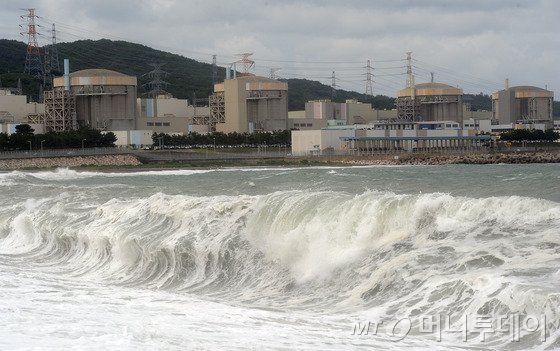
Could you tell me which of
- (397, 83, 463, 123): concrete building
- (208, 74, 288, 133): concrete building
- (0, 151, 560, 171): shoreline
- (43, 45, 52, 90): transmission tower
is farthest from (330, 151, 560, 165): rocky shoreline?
(43, 45, 52, 90): transmission tower

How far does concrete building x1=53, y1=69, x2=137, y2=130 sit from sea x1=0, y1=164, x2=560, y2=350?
77.3 m

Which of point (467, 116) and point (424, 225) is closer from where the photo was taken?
point (424, 225)

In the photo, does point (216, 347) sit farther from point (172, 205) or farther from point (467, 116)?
point (467, 116)

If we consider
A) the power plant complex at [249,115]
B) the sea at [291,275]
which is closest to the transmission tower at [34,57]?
the power plant complex at [249,115]

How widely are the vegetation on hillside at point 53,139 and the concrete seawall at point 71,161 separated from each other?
4.88 m

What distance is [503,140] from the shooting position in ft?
366

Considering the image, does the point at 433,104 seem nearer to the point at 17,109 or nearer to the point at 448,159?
the point at 448,159

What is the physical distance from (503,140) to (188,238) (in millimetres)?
93364

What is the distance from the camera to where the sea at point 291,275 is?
13.1m

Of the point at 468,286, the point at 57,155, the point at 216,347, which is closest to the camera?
the point at 216,347

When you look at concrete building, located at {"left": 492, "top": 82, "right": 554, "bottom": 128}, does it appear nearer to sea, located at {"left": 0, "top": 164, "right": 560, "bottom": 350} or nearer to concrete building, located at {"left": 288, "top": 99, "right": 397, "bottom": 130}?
concrete building, located at {"left": 288, "top": 99, "right": 397, "bottom": 130}

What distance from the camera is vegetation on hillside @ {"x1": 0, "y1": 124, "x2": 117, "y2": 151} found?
90062 mm

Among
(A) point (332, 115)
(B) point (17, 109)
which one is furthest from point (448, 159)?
(B) point (17, 109)

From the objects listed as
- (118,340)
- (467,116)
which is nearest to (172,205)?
(118,340)
